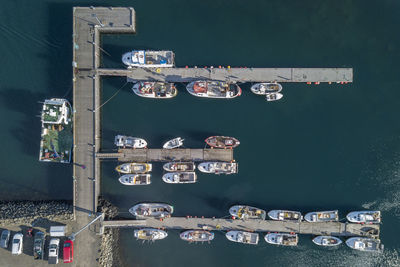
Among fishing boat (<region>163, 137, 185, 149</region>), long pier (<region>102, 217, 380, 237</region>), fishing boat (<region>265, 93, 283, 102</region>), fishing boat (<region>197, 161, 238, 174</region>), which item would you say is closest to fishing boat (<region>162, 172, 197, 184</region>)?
fishing boat (<region>197, 161, 238, 174</region>)

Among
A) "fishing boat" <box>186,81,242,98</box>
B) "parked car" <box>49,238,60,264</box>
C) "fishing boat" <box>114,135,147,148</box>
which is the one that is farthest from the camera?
"fishing boat" <box>114,135,147,148</box>

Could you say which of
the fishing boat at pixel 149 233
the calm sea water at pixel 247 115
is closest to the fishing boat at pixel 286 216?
the calm sea water at pixel 247 115

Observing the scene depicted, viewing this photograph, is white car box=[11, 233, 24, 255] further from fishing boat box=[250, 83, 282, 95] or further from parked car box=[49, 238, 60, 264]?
fishing boat box=[250, 83, 282, 95]

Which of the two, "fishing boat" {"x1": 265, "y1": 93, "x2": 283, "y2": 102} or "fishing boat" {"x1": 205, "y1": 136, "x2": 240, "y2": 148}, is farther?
"fishing boat" {"x1": 205, "y1": 136, "x2": 240, "y2": 148}

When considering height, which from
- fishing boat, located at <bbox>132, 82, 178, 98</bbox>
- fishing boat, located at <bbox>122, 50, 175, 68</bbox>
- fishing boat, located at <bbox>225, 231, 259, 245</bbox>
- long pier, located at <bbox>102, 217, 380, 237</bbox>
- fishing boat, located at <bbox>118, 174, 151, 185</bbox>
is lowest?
fishing boat, located at <bbox>225, 231, 259, 245</bbox>

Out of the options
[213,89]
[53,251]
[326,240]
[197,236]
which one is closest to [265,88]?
[213,89]

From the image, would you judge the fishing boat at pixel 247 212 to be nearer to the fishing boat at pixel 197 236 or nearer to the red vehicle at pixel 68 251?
the fishing boat at pixel 197 236
